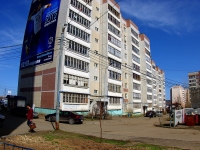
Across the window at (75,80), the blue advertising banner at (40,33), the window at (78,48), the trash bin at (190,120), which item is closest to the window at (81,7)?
the blue advertising banner at (40,33)

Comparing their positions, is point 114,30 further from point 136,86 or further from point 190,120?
point 190,120

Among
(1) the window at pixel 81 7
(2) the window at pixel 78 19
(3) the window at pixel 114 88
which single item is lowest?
(3) the window at pixel 114 88

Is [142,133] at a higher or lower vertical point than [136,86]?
lower

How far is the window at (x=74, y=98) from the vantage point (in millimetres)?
33000

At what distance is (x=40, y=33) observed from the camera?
3906cm

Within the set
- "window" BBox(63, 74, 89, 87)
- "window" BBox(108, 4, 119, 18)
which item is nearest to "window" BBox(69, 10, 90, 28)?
"window" BBox(108, 4, 119, 18)

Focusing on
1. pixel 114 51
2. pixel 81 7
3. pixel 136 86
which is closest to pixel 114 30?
pixel 114 51

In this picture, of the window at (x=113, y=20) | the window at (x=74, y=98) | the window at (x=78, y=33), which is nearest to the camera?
the window at (x=74, y=98)

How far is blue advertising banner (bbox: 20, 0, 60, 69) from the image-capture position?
36.5m

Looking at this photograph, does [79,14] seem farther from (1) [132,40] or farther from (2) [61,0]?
(1) [132,40]

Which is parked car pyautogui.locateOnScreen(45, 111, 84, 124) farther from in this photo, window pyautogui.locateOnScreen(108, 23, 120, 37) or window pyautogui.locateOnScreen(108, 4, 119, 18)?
window pyautogui.locateOnScreen(108, 4, 119, 18)

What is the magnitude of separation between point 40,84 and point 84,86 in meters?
7.79

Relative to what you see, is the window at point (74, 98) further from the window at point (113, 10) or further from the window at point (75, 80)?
the window at point (113, 10)

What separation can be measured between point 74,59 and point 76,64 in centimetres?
97
